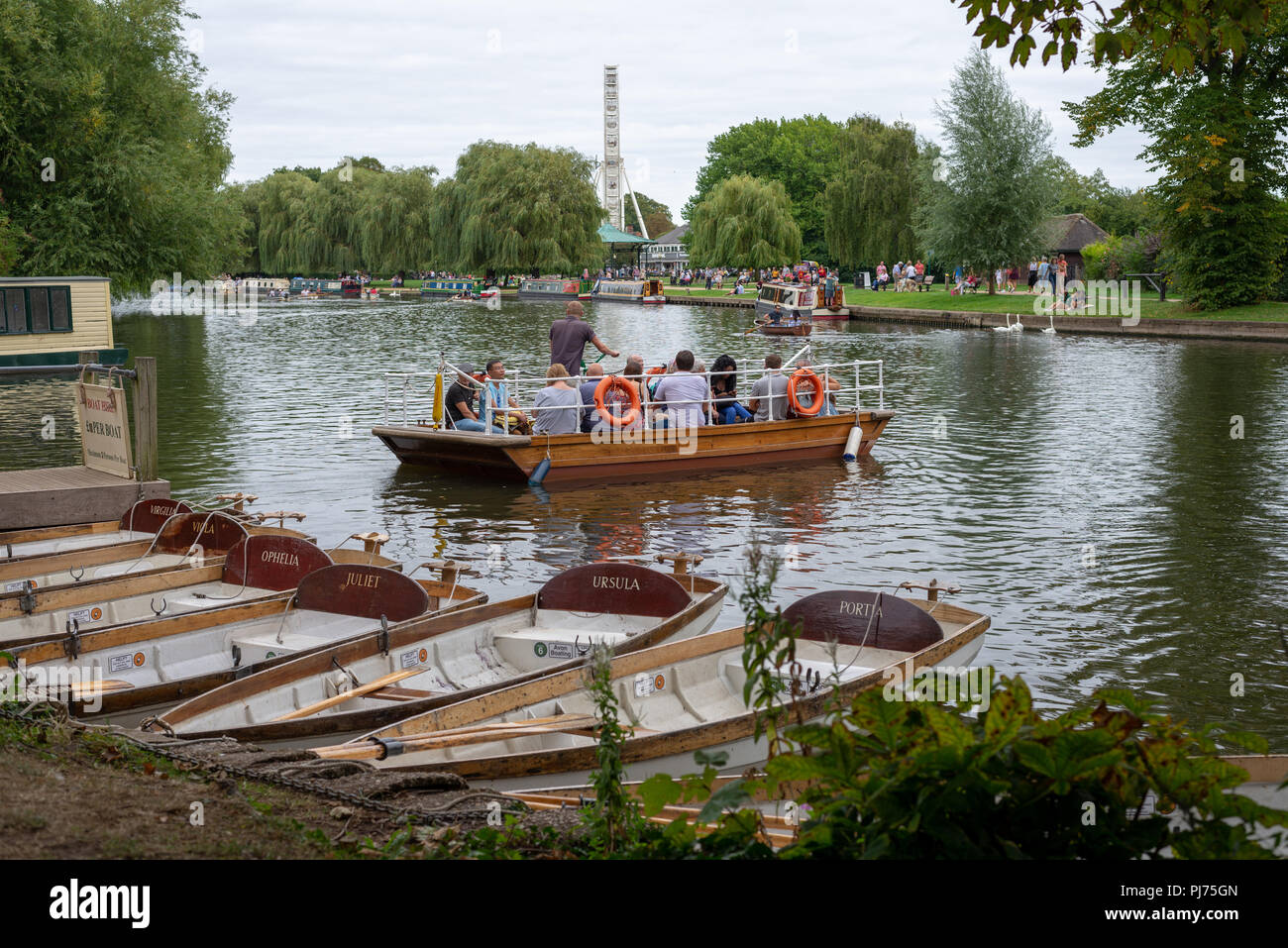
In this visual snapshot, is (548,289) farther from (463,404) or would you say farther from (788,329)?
(463,404)

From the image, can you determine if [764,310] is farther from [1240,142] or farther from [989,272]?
[1240,142]

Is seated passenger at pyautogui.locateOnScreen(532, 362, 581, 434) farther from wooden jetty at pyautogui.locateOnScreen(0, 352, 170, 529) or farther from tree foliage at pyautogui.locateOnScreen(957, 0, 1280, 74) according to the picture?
tree foliage at pyautogui.locateOnScreen(957, 0, 1280, 74)

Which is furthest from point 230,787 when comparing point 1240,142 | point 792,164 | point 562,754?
point 792,164

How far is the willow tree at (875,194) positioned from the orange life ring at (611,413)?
176 feet

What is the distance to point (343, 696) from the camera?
7.66m

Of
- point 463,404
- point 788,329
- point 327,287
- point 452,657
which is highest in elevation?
point 327,287

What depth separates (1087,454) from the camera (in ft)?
69.2

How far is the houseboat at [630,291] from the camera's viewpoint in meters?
82.8

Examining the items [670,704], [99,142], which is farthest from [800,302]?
[670,704]

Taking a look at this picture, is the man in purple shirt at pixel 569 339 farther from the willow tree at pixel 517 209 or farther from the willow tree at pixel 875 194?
the willow tree at pixel 517 209

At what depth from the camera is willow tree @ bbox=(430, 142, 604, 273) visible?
76750 mm

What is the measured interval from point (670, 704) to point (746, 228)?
77206 mm

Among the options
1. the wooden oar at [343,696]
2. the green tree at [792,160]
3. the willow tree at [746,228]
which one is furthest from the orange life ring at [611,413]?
the green tree at [792,160]

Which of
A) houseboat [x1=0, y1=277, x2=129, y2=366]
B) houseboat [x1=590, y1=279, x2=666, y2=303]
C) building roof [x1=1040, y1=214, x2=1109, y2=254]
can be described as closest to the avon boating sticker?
houseboat [x1=0, y1=277, x2=129, y2=366]
